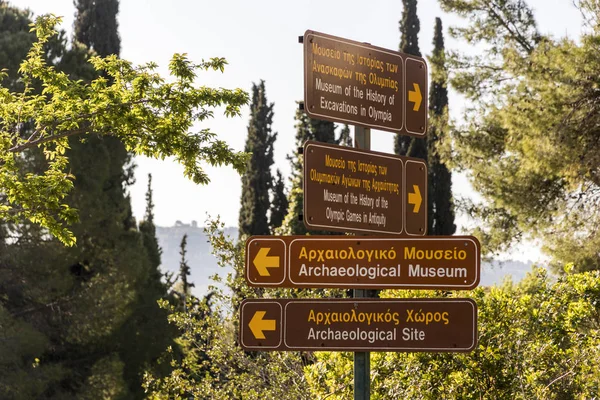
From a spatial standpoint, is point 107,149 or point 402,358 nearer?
point 402,358

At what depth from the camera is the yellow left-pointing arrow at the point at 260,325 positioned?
6070 mm

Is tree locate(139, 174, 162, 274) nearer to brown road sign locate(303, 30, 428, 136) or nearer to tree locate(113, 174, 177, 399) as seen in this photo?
tree locate(113, 174, 177, 399)

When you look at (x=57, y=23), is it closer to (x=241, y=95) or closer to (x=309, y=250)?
(x=241, y=95)

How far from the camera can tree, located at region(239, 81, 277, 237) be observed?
130 feet

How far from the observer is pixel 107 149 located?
29328 mm

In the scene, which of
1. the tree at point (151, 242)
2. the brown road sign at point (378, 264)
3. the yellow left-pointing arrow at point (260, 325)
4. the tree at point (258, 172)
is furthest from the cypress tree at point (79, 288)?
the brown road sign at point (378, 264)

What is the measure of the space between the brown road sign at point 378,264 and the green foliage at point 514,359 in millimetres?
4108

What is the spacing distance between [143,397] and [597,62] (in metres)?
18.2

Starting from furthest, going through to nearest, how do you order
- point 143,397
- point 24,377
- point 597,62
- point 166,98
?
1. point 143,397
2. point 24,377
3. point 597,62
4. point 166,98

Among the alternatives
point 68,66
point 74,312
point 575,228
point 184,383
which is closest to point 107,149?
point 68,66

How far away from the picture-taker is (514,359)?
10.2 metres

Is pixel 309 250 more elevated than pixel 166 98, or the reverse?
pixel 166 98

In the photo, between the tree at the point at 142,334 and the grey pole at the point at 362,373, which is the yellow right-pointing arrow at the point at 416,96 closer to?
the grey pole at the point at 362,373

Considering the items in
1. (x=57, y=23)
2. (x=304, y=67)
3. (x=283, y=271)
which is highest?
(x=57, y=23)
